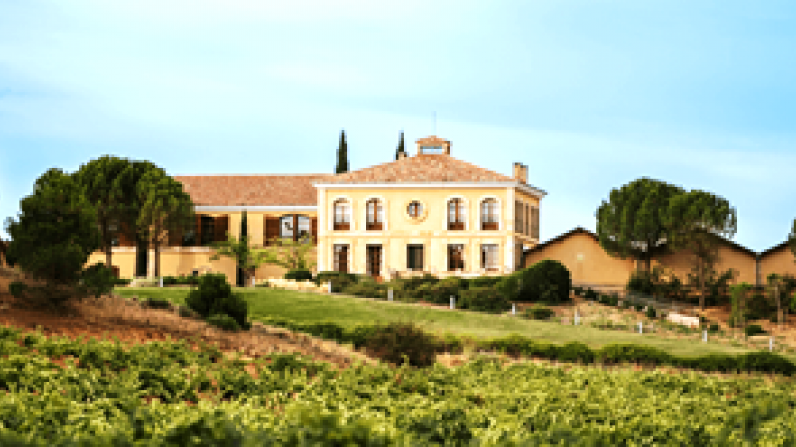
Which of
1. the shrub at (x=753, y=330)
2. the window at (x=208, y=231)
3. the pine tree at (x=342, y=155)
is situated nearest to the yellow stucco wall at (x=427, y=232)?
the pine tree at (x=342, y=155)

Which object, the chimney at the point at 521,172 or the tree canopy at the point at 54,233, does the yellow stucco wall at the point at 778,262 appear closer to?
the chimney at the point at 521,172

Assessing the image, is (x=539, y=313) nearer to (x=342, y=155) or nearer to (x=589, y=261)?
(x=589, y=261)

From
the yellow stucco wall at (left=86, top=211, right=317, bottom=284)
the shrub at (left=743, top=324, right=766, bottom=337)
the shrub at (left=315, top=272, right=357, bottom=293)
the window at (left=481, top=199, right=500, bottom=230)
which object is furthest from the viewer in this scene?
the yellow stucco wall at (left=86, top=211, right=317, bottom=284)

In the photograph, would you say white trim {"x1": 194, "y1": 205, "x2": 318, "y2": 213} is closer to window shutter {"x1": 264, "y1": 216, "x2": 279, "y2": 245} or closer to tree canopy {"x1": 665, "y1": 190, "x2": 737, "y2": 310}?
window shutter {"x1": 264, "y1": 216, "x2": 279, "y2": 245}

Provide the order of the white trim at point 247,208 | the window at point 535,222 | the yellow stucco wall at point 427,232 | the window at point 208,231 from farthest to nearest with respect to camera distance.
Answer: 1. the window at point 208,231
2. the white trim at point 247,208
3. the window at point 535,222
4. the yellow stucco wall at point 427,232

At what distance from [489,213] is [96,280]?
33992 millimetres

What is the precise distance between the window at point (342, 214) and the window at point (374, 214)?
1.17 metres

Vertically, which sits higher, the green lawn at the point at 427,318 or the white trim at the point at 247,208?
the white trim at the point at 247,208

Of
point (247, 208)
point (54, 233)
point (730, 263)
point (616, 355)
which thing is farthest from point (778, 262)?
point (54, 233)

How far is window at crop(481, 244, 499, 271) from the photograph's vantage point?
51.3 metres

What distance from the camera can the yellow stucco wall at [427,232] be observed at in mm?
51156

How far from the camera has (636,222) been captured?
161ft

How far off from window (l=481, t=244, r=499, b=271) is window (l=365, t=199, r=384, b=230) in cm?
621

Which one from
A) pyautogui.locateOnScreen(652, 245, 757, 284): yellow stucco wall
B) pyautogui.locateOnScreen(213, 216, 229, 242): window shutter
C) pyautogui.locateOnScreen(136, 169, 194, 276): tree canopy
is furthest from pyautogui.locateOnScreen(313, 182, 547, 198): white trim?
pyautogui.locateOnScreen(652, 245, 757, 284): yellow stucco wall
